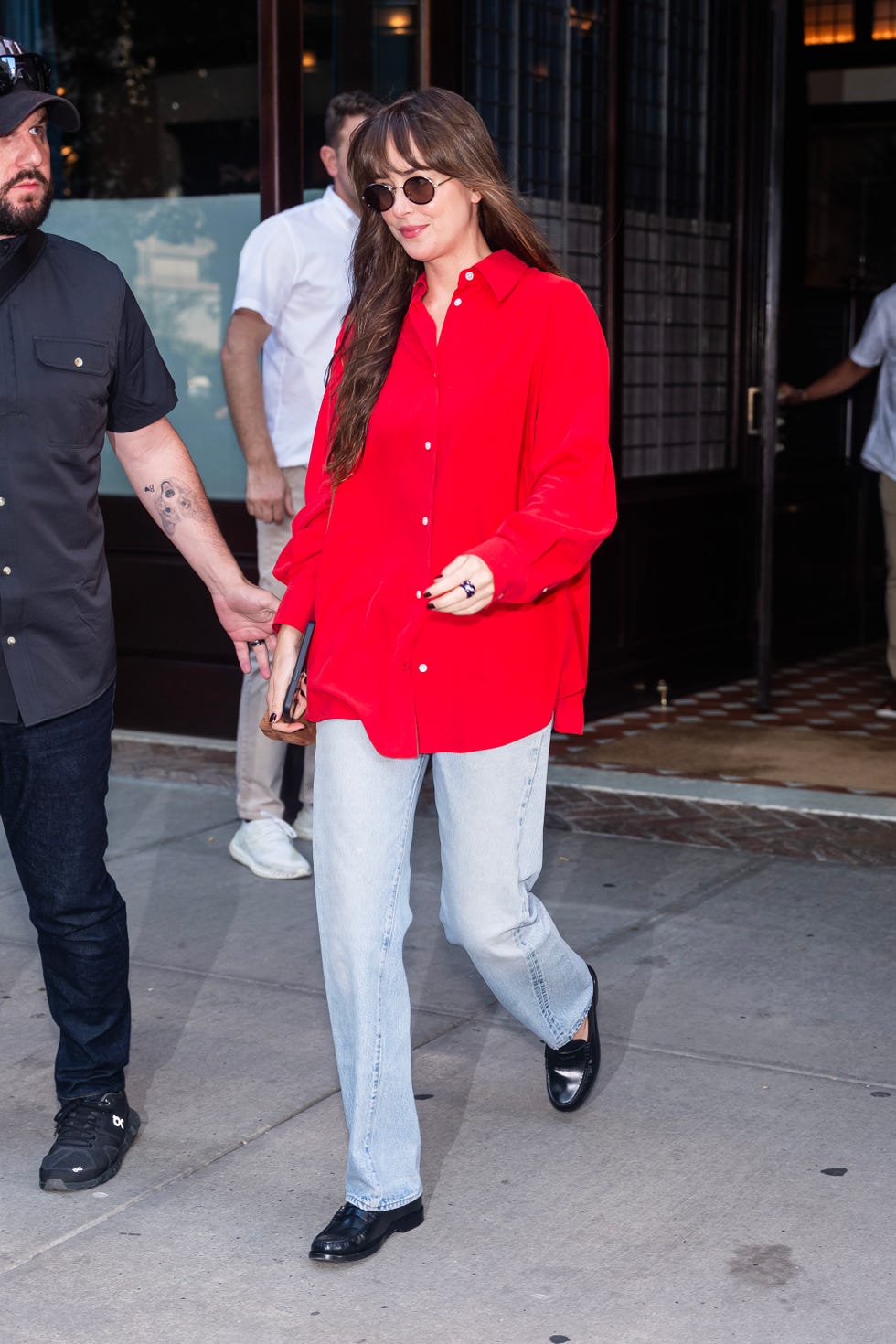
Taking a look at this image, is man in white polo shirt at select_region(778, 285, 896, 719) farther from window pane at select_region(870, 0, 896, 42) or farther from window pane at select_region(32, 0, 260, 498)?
window pane at select_region(870, 0, 896, 42)

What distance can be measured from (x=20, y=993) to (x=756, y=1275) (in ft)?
6.94

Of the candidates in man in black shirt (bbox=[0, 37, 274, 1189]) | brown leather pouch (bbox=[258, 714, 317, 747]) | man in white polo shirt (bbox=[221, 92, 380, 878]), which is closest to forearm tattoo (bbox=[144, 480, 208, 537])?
man in black shirt (bbox=[0, 37, 274, 1189])

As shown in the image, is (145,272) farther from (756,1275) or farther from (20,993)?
(756,1275)

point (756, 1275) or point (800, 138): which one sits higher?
point (800, 138)

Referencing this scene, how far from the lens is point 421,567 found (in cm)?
303

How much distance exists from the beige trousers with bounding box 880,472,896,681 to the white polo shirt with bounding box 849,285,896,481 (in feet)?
0.28

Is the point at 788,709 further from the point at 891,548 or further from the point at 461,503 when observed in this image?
the point at 461,503

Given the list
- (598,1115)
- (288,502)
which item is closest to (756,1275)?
(598,1115)

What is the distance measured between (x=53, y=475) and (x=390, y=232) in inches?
29.1

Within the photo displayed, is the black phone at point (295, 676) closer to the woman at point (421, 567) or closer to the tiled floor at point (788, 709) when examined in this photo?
the woman at point (421, 567)

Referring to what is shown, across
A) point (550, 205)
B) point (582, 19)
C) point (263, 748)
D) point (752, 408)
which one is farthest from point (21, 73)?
point (752, 408)

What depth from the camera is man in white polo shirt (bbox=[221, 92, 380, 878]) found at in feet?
17.5

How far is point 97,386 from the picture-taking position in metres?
3.32

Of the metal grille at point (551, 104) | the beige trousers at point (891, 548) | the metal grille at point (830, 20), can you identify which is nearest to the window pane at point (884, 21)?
the metal grille at point (830, 20)
